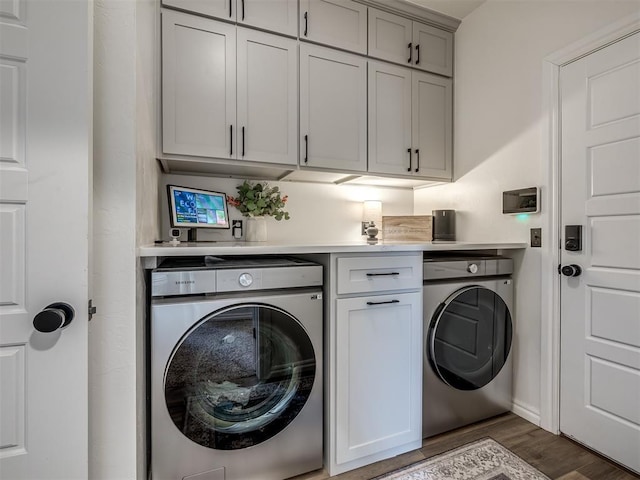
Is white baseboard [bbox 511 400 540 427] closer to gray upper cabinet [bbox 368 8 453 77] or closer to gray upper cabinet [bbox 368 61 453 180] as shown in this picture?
gray upper cabinet [bbox 368 61 453 180]

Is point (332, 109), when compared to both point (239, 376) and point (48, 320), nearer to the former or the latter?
point (239, 376)

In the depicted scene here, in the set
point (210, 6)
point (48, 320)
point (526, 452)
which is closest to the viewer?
point (48, 320)

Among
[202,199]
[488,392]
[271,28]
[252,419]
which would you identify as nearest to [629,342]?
[488,392]

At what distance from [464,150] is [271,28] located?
152 centimetres

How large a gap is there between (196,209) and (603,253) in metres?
2.15

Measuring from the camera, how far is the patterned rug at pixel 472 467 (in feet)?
4.49

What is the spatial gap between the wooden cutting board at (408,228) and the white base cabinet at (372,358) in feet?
1.99

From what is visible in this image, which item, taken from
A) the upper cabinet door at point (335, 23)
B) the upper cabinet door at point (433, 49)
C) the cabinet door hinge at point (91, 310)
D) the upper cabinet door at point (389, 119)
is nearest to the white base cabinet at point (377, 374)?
the cabinet door hinge at point (91, 310)

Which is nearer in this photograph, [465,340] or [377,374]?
[377,374]

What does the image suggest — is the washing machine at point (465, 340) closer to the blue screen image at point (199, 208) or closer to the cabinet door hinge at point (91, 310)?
the blue screen image at point (199, 208)

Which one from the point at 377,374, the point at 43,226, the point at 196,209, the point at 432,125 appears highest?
the point at 432,125

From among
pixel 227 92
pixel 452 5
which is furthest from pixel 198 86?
pixel 452 5

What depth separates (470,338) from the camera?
1696mm

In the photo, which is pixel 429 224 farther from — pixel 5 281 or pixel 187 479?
pixel 5 281
